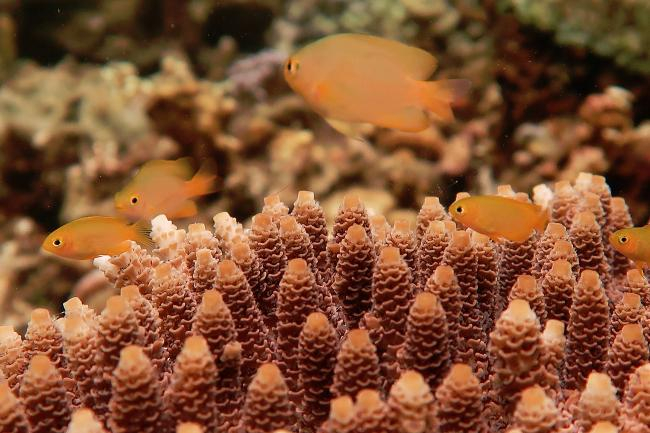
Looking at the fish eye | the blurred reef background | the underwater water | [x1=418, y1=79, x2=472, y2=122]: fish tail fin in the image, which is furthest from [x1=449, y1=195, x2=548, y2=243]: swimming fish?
the blurred reef background

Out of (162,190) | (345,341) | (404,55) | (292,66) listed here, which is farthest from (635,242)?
(162,190)

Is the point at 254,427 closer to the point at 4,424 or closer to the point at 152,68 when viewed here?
the point at 4,424

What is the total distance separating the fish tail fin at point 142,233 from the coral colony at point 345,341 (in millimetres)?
95

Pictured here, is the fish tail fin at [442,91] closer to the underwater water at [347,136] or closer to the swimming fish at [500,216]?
the swimming fish at [500,216]

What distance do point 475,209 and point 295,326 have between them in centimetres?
79

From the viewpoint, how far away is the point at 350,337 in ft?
5.24

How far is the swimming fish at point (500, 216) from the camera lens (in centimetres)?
217

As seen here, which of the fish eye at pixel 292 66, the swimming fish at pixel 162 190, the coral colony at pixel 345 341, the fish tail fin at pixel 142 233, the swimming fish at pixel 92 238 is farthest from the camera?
the swimming fish at pixel 162 190

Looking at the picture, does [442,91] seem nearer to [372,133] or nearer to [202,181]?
[202,181]

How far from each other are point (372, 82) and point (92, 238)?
1253 mm

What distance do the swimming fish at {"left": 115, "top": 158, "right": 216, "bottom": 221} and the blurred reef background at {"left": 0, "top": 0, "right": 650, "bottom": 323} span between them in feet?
8.62

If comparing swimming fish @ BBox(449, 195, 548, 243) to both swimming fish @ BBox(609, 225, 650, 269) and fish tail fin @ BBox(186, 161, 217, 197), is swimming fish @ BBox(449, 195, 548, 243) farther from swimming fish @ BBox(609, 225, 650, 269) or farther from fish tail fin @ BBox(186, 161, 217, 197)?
fish tail fin @ BBox(186, 161, 217, 197)

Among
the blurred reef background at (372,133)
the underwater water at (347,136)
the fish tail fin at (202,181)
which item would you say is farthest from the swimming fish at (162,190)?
the blurred reef background at (372,133)

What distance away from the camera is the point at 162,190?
2.80m
